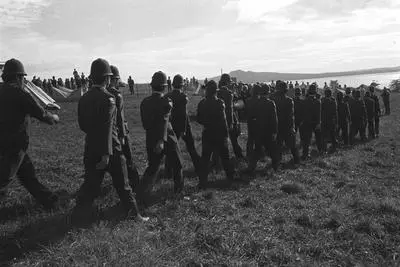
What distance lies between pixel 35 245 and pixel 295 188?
5.56 meters

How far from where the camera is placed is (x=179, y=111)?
8.65 metres


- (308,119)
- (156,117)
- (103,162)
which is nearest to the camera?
(103,162)

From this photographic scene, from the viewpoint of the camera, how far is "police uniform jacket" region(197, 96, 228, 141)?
873cm

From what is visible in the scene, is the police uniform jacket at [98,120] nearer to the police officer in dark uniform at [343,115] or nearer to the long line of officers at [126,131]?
the long line of officers at [126,131]

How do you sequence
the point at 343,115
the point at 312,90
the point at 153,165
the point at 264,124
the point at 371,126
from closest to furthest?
the point at 153,165 → the point at 264,124 → the point at 312,90 → the point at 343,115 → the point at 371,126

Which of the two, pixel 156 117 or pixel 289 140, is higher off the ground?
pixel 156 117

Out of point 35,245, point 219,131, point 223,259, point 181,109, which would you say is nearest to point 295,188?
point 219,131

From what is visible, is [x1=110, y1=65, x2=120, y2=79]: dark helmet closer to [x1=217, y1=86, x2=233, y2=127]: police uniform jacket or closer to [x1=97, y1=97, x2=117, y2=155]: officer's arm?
[x1=97, y1=97, x2=117, y2=155]: officer's arm

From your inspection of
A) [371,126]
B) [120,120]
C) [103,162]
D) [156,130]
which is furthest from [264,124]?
[371,126]

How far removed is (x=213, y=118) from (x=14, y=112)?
13.7ft

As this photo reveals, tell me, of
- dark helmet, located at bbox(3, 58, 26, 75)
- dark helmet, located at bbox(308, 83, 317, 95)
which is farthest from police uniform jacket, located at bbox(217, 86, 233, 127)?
dark helmet, located at bbox(3, 58, 26, 75)

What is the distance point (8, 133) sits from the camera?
6199mm

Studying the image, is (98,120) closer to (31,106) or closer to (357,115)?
(31,106)

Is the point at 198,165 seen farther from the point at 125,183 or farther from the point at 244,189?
the point at 125,183
